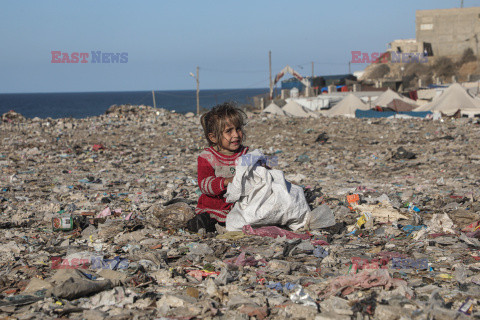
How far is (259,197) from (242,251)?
1.78 feet

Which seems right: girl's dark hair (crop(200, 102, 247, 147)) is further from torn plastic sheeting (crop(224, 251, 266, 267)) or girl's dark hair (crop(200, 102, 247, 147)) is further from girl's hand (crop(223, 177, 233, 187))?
torn plastic sheeting (crop(224, 251, 266, 267))

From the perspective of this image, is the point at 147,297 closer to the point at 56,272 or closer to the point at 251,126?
the point at 56,272

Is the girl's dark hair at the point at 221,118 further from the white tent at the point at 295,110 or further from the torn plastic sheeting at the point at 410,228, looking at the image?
the white tent at the point at 295,110

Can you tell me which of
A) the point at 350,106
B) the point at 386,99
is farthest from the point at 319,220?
the point at 386,99

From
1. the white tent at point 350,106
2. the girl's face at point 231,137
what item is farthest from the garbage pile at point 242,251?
the white tent at point 350,106

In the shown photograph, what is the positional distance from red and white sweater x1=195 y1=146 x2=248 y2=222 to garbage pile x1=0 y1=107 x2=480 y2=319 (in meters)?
0.16

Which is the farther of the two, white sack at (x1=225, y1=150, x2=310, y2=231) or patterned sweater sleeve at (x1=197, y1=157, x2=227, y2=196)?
patterned sweater sleeve at (x1=197, y1=157, x2=227, y2=196)

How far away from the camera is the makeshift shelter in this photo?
21.1 metres

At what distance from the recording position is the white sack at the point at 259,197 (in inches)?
142

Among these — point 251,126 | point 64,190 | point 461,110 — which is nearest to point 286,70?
point 461,110

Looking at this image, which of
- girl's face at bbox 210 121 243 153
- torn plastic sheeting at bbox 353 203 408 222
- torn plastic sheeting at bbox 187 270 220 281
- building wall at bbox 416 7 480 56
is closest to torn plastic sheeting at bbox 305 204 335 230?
torn plastic sheeting at bbox 353 203 408 222

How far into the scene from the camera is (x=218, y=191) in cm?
373

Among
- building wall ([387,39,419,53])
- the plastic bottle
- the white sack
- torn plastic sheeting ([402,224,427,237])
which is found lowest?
torn plastic sheeting ([402,224,427,237])

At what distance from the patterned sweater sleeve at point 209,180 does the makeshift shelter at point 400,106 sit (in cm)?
1878
